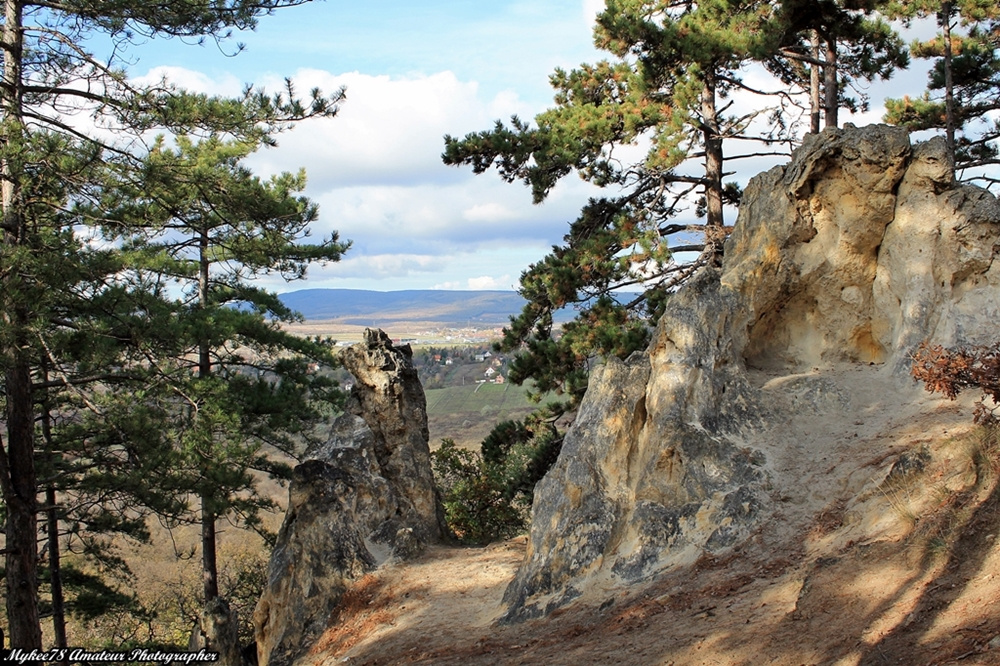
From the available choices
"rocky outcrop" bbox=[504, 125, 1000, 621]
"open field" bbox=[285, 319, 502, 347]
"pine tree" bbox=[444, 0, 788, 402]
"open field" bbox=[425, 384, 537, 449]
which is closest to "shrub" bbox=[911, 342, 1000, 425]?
"rocky outcrop" bbox=[504, 125, 1000, 621]

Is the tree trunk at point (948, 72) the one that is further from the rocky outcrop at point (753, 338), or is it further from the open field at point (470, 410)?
the open field at point (470, 410)

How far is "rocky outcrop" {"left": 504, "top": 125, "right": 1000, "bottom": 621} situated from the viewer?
31.6 ft

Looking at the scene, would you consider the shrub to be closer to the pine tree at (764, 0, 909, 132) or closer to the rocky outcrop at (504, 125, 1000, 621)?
the rocky outcrop at (504, 125, 1000, 621)

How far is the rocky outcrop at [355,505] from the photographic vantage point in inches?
482

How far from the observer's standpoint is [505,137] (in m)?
17.0

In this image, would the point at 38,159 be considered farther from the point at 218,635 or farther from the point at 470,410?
the point at 470,410

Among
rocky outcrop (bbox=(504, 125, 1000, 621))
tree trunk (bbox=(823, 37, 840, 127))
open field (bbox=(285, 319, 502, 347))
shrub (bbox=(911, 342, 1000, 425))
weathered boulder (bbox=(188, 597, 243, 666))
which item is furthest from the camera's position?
open field (bbox=(285, 319, 502, 347))

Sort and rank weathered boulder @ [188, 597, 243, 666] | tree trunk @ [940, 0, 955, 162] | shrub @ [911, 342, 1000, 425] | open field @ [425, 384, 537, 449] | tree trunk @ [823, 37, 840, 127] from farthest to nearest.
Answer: open field @ [425, 384, 537, 449] → tree trunk @ [940, 0, 955, 162] → tree trunk @ [823, 37, 840, 127] → weathered boulder @ [188, 597, 243, 666] → shrub @ [911, 342, 1000, 425]

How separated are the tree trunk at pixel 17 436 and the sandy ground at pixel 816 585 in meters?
4.06

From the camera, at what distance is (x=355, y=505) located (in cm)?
1321

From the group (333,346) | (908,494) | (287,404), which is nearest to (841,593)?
(908,494)

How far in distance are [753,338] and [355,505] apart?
285 inches

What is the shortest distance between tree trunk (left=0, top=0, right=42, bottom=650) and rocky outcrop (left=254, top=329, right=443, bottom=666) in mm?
3452

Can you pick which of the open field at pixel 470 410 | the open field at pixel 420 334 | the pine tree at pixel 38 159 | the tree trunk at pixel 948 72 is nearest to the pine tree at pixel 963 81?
the tree trunk at pixel 948 72
